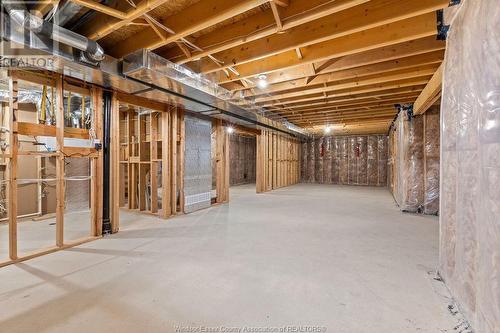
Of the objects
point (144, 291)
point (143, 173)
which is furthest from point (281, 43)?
point (143, 173)

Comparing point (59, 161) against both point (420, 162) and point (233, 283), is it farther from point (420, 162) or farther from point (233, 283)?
point (420, 162)

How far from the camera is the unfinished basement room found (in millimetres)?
1547

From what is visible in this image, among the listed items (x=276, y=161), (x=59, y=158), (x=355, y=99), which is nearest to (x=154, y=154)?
(x=59, y=158)

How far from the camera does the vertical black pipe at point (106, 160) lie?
3350 mm

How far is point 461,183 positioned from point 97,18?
3448 millimetres

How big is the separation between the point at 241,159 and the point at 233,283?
922 cm

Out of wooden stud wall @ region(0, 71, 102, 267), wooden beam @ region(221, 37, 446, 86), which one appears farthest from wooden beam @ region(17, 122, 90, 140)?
wooden beam @ region(221, 37, 446, 86)

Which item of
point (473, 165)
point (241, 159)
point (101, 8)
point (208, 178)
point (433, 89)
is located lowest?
point (208, 178)

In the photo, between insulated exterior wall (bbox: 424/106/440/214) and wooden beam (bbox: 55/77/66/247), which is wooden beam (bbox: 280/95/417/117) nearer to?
insulated exterior wall (bbox: 424/106/440/214)

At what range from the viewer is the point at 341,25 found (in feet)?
7.77

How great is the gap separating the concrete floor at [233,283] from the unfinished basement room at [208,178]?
16mm

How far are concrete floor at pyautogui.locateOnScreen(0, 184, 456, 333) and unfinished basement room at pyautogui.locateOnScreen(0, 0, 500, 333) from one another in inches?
0.6

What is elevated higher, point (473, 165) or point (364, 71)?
point (364, 71)

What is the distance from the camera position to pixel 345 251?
2.78 m
